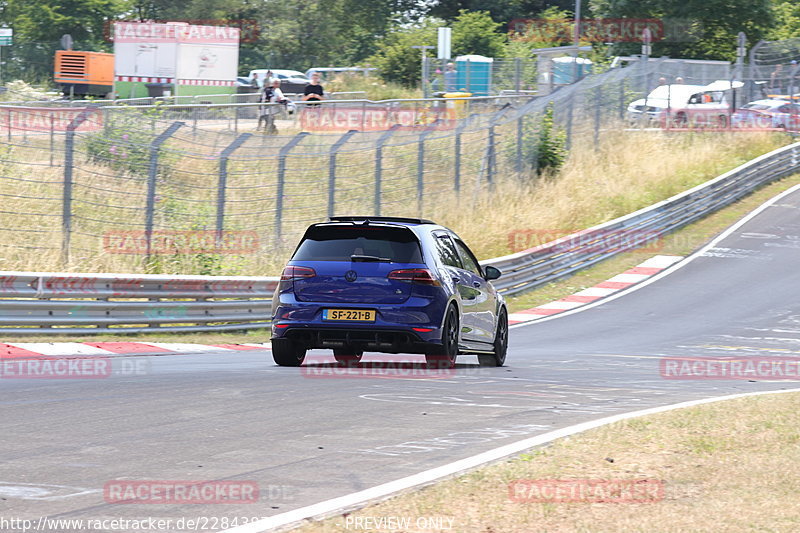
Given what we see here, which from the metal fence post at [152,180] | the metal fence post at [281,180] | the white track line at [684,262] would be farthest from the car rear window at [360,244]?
the white track line at [684,262]

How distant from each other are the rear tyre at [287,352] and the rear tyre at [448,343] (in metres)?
1.39

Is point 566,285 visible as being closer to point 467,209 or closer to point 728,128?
point 467,209

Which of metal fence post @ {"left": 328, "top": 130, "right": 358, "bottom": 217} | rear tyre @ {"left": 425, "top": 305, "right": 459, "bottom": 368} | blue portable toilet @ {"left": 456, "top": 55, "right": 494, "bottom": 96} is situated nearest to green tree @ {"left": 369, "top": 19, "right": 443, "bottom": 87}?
blue portable toilet @ {"left": 456, "top": 55, "right": 494, "bottom": 96}

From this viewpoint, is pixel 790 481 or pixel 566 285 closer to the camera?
pixel 790 481

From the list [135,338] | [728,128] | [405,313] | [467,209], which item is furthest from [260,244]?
[728,128]

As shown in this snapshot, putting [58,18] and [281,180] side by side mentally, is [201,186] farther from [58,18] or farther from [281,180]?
[58,18]

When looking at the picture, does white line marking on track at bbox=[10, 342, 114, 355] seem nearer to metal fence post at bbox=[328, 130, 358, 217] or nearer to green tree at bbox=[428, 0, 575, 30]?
metal fence post at bbox=[328, 130, 358, 217]

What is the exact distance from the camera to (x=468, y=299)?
41.3 feet

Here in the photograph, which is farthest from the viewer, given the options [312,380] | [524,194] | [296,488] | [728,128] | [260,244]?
[728,128]

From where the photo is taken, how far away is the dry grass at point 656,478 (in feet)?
17.8

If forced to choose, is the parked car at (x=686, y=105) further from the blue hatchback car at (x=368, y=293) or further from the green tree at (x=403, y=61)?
the blue hatchback car at (x=368, y=293)

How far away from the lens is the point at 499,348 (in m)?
13.9

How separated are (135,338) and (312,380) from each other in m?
5.65

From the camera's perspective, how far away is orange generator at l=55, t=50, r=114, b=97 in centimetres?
4881
